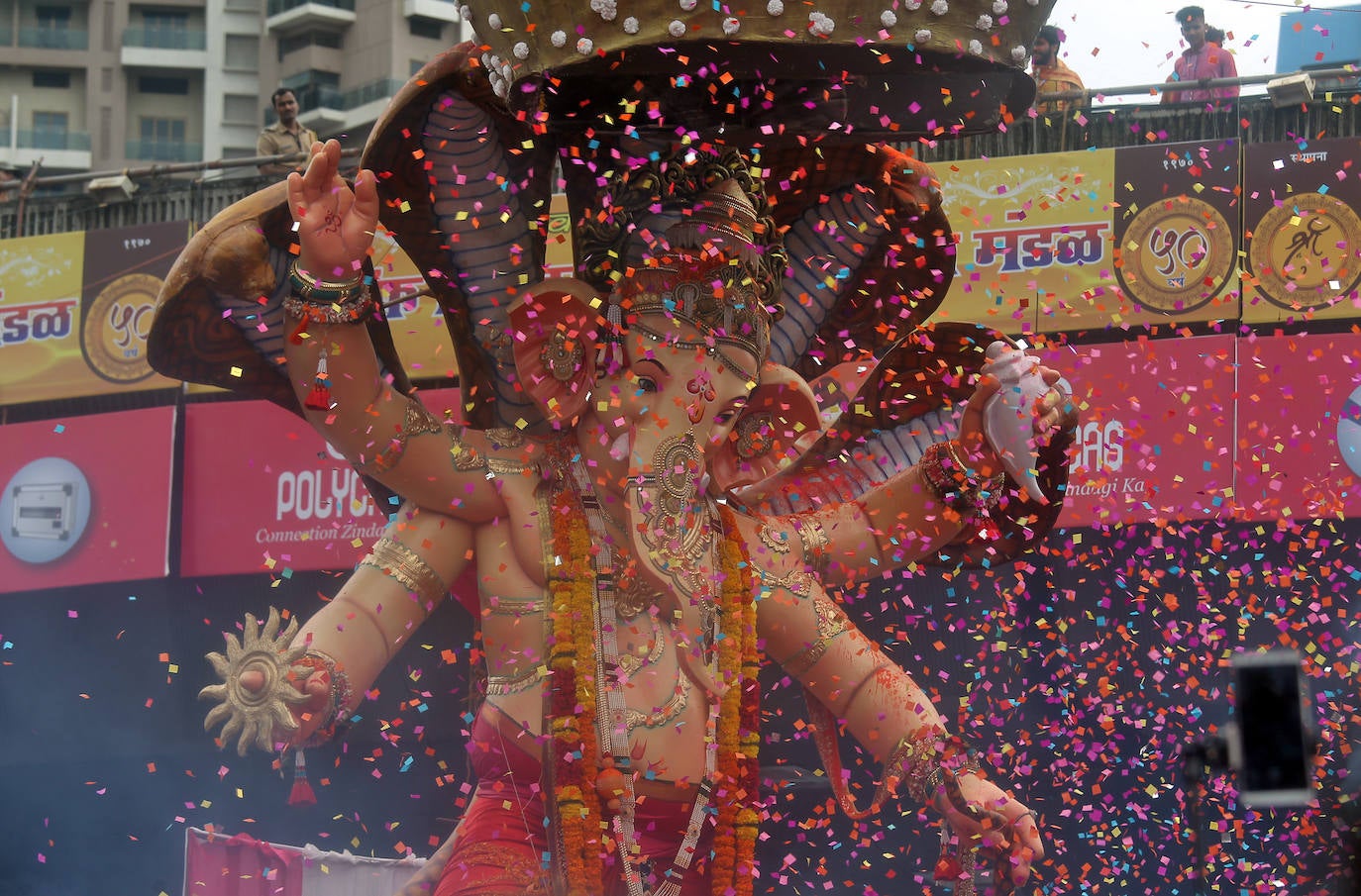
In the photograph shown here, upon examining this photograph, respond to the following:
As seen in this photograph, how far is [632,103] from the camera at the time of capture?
371 cm

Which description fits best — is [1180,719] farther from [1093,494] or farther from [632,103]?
[632,103]

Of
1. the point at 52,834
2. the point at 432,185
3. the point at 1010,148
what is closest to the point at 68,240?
the point at 52,834

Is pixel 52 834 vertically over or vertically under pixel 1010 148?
under

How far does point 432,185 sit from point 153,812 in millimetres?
3853

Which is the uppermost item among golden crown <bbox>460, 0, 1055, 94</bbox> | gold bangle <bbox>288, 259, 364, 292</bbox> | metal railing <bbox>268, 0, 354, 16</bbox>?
metal railing <bbox>268, 0, 354, 16</bbox>

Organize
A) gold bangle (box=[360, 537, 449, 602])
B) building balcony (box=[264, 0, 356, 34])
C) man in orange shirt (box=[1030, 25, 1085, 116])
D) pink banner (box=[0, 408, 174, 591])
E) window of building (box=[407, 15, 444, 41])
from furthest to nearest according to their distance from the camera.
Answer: building balcony (box=[264, 0, 356, 34]) < window of building (box=[407, 15, 444, 41]) < pink banner (box=[0, 408, 174, 591]) < man in orange shirt (box=[1030, 25, 1085, 116]) < gold bangle (box=[360, 537, 449, 602])

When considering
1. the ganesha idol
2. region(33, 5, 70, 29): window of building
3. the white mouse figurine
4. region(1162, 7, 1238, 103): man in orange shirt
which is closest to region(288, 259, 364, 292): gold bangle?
the ganesha idol

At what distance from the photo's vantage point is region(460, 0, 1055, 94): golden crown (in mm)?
3391

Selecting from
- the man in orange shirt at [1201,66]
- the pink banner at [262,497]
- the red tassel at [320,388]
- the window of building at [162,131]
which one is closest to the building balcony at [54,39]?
the window of building at [162,131]

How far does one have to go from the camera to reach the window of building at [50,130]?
107 ft

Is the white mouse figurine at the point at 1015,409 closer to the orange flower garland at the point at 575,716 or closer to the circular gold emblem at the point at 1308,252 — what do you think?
the orange flower garland at the point at 575,716

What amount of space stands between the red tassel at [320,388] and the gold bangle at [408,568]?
44 cm

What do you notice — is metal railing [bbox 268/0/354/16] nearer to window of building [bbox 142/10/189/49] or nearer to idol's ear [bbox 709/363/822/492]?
window of building [bbox 142/10/189/49]

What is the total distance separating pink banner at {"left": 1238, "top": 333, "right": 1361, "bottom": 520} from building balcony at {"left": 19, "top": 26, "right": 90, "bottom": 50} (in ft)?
101
